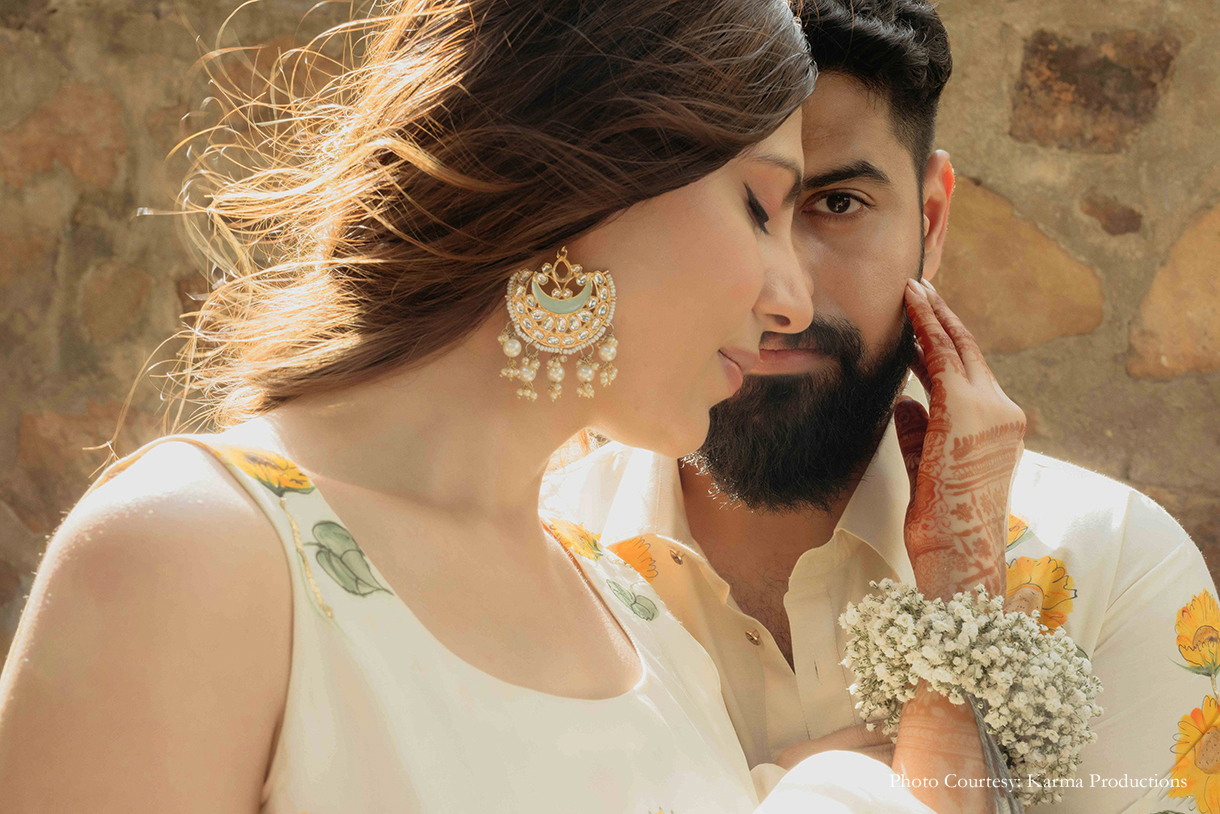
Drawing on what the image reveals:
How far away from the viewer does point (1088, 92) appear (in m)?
2.18

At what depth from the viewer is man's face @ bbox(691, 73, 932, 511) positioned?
6.11ft

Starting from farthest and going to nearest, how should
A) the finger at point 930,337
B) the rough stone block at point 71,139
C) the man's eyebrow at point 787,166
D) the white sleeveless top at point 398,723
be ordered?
the rough stone block at point 71,139 → the finger at point 930,337 → the man's eyebrow at point 787,166 → the white sleeveless top at point 398,723

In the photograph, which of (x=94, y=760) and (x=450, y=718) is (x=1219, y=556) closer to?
(x=450, y=718)

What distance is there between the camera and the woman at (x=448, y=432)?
82cm

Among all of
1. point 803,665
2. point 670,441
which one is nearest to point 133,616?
point 670,441

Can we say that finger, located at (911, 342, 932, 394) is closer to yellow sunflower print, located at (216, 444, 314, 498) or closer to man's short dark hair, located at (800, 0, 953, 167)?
man's short dark hair, located at (800, 0, 953, 167)

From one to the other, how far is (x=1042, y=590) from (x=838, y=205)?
74 cm

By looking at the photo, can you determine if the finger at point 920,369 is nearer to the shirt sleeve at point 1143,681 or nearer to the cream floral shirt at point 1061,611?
the cream floral shirt at point 1061,611

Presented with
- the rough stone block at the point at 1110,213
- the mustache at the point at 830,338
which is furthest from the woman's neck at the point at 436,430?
the rough stone block at the point at 1110,213

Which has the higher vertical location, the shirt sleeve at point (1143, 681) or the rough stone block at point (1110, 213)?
the rough stone block at point (1110, 213)

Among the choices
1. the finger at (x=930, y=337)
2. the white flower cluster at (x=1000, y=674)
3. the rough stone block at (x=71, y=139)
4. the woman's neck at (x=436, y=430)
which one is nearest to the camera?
the woman's neck at (x=436, y=430)

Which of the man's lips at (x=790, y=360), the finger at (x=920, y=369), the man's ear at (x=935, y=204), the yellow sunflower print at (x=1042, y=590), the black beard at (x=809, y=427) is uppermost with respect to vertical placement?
the man's ear at (x=935, y=204)

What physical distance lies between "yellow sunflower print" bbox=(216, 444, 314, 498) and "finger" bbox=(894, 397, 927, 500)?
1.12 metres

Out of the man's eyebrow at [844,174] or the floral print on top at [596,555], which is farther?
the man's eyebrow at [844,174]
